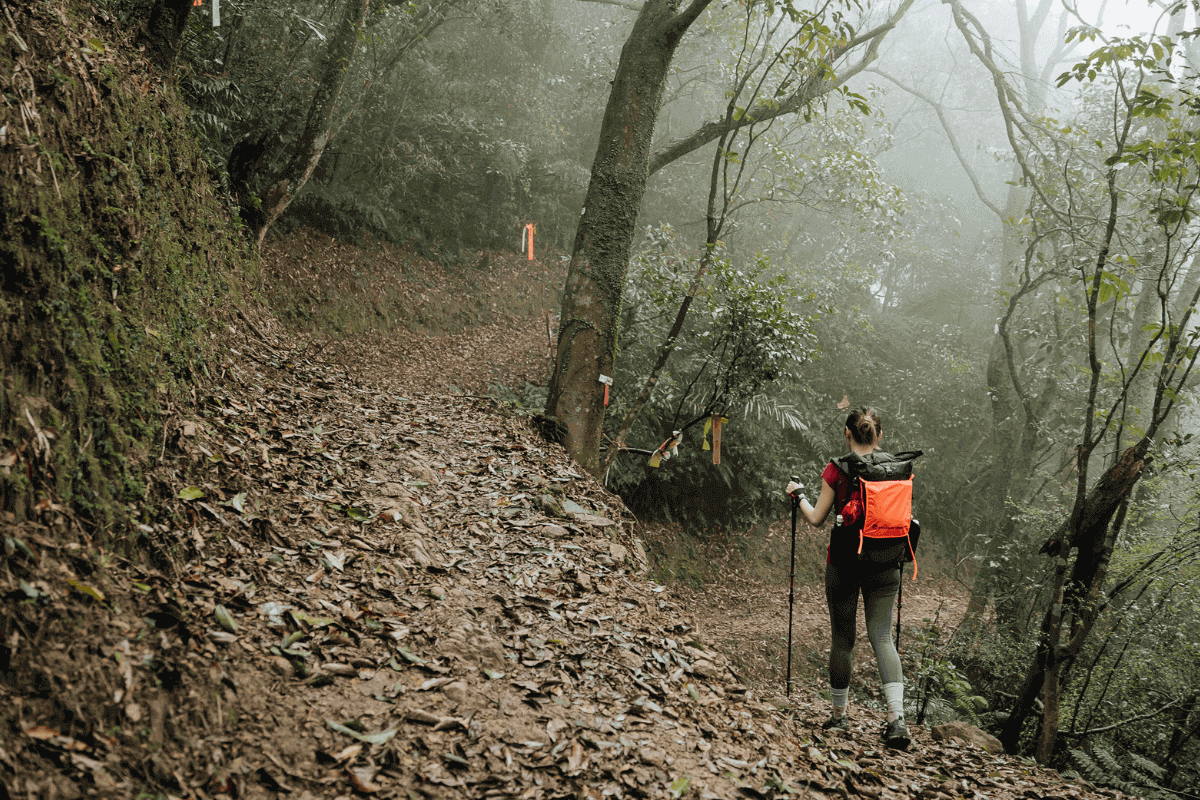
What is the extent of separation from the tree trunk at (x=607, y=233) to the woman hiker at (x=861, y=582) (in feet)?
9.37

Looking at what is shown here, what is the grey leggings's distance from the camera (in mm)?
3994

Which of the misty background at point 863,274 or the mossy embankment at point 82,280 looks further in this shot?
the misty background at point 863,274

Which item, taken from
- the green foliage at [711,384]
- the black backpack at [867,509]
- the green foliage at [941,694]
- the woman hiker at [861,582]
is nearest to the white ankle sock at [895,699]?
the woman hiker at [861,582]

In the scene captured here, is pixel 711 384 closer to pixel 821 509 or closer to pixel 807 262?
pixel 821 509

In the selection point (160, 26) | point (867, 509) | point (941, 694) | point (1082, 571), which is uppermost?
point (160, 26)

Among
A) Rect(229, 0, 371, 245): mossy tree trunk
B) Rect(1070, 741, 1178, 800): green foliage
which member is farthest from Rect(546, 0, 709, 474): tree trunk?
Rect(1070, 741, 1178, 800): green foliage

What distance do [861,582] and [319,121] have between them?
789 centimetres

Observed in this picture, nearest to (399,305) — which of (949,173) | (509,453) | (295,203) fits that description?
(295,203)

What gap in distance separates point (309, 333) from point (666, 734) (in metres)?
8.70

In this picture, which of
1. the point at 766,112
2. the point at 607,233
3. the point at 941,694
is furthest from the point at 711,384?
the point at 941,694

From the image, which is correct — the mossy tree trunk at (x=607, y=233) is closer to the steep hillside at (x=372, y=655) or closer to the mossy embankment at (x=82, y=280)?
the steep hillside at (x=372, y=655)

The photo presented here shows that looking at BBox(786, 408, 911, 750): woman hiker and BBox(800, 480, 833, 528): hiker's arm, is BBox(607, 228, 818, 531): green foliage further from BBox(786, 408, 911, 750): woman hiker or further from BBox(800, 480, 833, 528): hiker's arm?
BBox(800, 480, 833, 528): hiker's arm

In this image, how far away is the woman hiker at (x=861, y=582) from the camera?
397 centimetres

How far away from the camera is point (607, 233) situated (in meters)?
6.44
